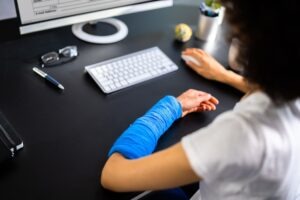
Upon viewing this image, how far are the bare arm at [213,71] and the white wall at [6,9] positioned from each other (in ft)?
1.86

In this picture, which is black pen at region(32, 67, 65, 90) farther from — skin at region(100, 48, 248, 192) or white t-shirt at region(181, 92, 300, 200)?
white t-shirt at region(181, 92, 300, 200)

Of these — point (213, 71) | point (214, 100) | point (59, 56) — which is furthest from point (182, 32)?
point (59, 56)

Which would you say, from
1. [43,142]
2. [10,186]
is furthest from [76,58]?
[10,186]

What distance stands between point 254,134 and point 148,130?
0.95ft

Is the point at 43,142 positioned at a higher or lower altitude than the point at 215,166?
lower

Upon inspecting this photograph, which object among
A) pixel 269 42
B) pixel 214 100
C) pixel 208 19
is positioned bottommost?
pixel 214 100

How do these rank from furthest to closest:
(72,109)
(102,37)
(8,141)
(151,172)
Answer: (102,37)
(72,109)
(8,141)
(151,172)

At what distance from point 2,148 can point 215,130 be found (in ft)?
1.46

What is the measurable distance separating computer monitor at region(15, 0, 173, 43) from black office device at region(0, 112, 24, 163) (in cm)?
28

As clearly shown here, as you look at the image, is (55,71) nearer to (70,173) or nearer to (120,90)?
(120,90)

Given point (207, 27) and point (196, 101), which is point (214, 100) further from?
point (207, 27)

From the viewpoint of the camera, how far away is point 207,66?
986 mm

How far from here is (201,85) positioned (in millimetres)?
960

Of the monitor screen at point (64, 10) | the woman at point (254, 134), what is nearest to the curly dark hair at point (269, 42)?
the woman at point (254, 134)
